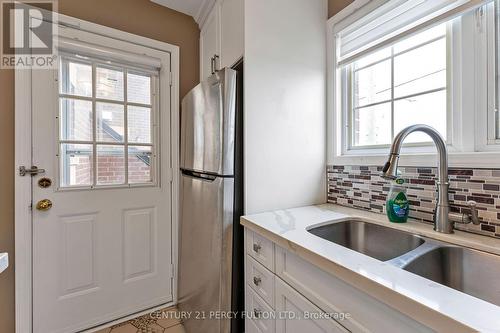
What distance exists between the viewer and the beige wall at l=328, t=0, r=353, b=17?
53.1 inches

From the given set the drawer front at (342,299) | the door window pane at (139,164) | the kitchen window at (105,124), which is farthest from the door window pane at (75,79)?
the drawer front at (342,299)

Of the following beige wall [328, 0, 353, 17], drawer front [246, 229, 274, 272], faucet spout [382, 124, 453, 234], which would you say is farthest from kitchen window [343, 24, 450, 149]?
drawer front [246, 229, 274, 272]

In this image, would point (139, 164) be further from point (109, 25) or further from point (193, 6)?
point (193, 6)

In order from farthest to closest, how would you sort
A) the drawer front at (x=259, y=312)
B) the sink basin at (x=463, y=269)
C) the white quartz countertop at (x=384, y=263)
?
the drawer front at (x=259, y=312) → the sink basin at (x=463, y=269) → the white quartz countertop at (x=384, y=263)

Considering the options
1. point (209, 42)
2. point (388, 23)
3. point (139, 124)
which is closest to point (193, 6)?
point (209, 42)

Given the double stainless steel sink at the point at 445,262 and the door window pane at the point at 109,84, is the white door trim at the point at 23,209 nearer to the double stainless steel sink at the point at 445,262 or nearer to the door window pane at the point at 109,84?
the door window pane at the point at 109,84

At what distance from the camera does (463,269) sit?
72 centimetres

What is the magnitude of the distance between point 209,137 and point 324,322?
0.97m

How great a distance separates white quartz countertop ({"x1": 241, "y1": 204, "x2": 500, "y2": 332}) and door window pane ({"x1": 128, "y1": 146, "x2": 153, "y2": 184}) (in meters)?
1.03

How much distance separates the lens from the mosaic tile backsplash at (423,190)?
81 cm

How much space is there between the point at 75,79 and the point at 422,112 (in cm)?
208

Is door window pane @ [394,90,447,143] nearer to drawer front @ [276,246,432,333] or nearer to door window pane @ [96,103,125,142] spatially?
drawer front @ [276,246,432,333]

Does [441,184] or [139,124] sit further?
[139,124]

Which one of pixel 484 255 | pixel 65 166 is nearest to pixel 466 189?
pixel 484 255
